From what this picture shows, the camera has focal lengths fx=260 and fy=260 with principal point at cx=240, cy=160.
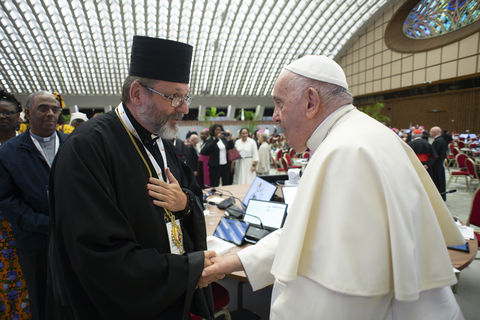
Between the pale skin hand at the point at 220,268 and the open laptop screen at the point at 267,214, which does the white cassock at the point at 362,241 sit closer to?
the pale skin hand at the point at 220,268

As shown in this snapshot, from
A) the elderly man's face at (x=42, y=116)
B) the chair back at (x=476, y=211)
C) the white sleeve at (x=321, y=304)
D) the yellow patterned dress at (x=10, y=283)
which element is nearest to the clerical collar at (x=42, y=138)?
the elderly man's face at (x=42, y=116)

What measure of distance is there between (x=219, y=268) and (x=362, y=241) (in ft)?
2.60

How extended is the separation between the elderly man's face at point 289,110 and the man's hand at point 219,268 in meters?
0.73

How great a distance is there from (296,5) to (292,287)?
27.6 m

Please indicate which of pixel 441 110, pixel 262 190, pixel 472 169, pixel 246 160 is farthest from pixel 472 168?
pixel 441 110

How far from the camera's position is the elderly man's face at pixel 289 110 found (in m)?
1.25

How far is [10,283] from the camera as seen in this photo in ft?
6.92

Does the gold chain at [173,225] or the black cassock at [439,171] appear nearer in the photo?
the gold chain at [173,225]

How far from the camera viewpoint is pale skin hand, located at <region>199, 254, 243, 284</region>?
4.36 ft

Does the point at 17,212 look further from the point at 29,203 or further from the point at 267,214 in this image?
the point at 267,214

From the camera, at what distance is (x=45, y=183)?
204 centimetres

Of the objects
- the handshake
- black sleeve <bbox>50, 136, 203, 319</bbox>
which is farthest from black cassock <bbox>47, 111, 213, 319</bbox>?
the handshake

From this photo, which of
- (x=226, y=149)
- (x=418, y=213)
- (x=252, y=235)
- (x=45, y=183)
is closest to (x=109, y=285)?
(x=418, y=213)

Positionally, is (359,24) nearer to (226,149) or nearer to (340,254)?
(226,149)
